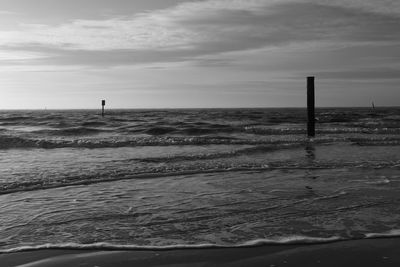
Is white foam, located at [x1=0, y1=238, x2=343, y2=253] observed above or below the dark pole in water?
below

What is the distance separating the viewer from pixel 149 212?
227 inches

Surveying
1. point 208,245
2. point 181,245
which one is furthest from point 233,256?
point 181,245

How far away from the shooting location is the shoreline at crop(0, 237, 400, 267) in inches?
151

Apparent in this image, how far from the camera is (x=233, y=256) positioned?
159 inches

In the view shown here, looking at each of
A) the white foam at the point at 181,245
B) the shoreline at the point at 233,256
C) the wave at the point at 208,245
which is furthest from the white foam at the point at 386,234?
the white foam at the point at 181,245

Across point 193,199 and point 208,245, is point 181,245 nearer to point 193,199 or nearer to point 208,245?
point 208,245

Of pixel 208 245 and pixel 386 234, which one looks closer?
pixel 208 245

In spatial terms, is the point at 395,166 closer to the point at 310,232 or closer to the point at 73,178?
the point at 310,232

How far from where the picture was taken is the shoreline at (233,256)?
3.84 meters

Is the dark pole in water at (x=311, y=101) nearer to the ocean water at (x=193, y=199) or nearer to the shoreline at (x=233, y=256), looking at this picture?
the ocean water at (x=193, y=199)

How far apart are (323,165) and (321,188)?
3.35 metres

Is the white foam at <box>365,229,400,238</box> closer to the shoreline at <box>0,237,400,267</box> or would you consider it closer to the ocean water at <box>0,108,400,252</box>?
the ocean water at <box>0,108,400,252</box>

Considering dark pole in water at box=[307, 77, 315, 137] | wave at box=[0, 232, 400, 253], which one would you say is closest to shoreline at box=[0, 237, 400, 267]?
wave at box=[0, 232, 400, 253]

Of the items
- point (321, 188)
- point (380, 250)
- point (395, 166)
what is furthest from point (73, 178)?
point (395, 166)
